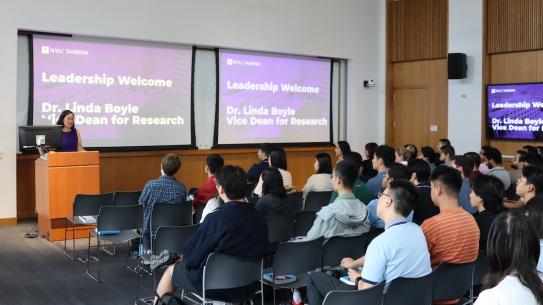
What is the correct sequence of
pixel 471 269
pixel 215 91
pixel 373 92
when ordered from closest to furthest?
pixel 471 269 → pixel 215 91 → pixel 373 92

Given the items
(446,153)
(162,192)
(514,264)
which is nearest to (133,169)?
(162,192)

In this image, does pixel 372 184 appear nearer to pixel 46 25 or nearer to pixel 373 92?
pixel 46 25

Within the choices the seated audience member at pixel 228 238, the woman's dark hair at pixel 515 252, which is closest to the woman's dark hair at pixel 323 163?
the seated audience member at pixel 228 238

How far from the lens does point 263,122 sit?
10.8m

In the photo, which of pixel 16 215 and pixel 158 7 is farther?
pixel 158 7

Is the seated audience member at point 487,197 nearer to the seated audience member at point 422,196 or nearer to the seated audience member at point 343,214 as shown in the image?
the seated audience member at point 422,196

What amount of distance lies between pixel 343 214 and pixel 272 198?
118 cm

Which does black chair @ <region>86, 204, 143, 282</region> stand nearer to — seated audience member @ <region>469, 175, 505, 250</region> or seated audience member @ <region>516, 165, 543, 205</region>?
seated audience member @ <region>469, 175, 505, 250</region>

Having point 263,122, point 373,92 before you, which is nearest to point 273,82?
point 263,122

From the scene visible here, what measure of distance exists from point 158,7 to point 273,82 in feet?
8.67

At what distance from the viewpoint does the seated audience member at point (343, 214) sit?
4098 mm

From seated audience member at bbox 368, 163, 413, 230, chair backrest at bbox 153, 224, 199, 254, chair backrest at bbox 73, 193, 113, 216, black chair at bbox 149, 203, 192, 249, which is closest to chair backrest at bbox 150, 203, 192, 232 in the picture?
black chair at bbox 149, 203, 192, 249

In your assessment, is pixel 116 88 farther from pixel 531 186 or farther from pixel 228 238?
→ pixel 531 186

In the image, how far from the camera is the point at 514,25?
33.8 ft
